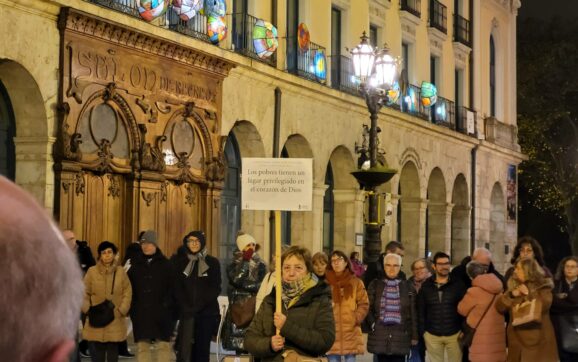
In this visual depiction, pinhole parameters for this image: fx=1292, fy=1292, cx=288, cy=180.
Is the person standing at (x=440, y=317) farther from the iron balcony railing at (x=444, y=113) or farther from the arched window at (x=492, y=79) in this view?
the arched window at (x=492, y=79)

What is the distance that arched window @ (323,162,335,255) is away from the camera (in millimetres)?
31469

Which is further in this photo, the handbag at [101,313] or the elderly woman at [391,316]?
the handbag at [101,313]

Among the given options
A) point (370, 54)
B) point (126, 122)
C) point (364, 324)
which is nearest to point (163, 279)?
point (364, 324)

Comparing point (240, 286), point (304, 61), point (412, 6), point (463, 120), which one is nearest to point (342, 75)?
point (304, 61)

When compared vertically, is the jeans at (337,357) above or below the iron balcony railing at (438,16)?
below

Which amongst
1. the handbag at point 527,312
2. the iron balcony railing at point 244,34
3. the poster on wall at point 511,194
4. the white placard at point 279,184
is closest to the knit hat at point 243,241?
the handbag at point 527,312

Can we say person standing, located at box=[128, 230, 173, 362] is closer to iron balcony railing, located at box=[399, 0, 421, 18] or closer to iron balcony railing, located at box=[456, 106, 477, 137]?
iron balcony railing, located at box=[399, 0, 421, 18]

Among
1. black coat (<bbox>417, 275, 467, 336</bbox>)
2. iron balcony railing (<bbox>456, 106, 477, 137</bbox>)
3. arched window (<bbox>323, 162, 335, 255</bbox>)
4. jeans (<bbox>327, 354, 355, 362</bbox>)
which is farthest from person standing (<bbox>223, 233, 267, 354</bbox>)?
iron balcony railing (<bbox>456, 106, 477, 137</bbox>)

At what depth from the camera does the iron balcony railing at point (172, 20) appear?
2011cm

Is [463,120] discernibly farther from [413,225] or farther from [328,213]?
[328,213]

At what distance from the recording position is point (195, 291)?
14.8 metres

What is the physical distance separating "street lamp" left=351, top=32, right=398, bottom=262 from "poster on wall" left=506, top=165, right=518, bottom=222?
2406 cm

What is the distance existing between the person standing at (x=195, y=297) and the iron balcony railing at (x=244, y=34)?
10.5 m

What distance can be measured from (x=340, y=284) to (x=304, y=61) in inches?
577
